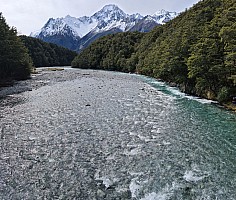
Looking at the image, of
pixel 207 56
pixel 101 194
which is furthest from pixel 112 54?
pixel 101 194

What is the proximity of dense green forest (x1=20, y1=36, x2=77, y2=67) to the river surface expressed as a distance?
133m

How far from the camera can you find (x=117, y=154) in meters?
14.3

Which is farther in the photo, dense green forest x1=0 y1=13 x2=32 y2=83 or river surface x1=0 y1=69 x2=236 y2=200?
dense green forest x1=0 y1=13 x2=32 y2=83

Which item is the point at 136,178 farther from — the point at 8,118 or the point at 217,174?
the point at 8,118

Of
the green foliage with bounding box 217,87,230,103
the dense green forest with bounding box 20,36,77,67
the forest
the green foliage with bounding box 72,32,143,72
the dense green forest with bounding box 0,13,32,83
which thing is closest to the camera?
the green foliage with bounding box 217,87,230,103

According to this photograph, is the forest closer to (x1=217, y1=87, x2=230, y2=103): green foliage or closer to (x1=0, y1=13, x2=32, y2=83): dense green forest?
(x1=0, y1=13, x2=32, y2=83): dense green forest

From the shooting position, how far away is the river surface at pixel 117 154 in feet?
34.0

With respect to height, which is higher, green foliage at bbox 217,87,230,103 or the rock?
green foliage at bbox 217,87,230,103

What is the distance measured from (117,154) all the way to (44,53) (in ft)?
526

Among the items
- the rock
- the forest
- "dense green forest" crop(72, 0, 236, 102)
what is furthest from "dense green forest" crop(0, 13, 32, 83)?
the rock

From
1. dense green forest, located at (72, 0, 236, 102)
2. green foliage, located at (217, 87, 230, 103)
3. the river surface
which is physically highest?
dense green forest, located at (72, 0, 236, 102)

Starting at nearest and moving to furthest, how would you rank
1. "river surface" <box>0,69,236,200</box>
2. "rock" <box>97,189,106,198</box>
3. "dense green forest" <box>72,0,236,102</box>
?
1. "rock" <box>97,189,106,198</box>
2. "river surface" <box>0,69,236,200</box>
3. "dense green forest" <box>72,0,236,102</box>

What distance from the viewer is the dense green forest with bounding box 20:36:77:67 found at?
151500 mm

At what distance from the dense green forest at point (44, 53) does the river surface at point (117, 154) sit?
436 ft
